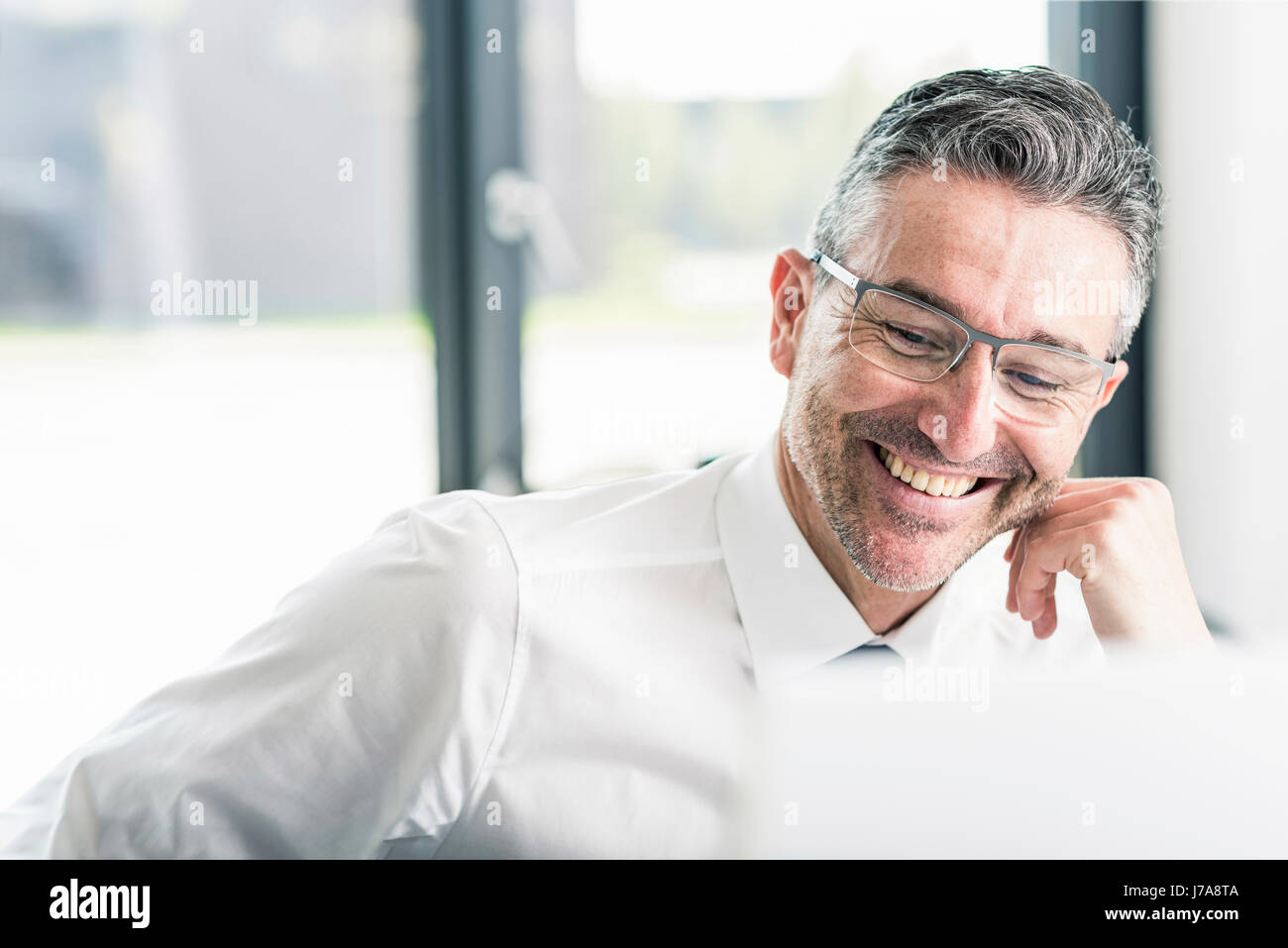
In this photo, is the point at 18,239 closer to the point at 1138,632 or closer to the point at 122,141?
the point at 122,141

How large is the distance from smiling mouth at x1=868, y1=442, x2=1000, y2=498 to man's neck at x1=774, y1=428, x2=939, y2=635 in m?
0.09

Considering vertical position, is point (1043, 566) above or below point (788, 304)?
below

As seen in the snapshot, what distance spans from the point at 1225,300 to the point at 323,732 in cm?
144

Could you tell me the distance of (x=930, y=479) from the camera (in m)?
0.92

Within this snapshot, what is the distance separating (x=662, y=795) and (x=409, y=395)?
1408 mm

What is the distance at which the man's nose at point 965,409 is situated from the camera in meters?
0.85

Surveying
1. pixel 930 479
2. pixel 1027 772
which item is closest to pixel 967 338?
pixel 930 479

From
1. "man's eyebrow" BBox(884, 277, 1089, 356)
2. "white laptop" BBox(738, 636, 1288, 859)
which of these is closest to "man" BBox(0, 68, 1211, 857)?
"man's eyebrow" BBox(884, 277, 1089, 356)

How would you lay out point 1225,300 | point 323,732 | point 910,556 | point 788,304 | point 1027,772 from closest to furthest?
1. point 1027,772
2. point 323,732
3. point 910,556
4. point 788,304
5. point 1225,300

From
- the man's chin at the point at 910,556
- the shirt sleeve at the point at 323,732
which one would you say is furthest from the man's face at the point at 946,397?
the shirt sleeve at the point at 323,732

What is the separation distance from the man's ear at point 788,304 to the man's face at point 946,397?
9 centimetres

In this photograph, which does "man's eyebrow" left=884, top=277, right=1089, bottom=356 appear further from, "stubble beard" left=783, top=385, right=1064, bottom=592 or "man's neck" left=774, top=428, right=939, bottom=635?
"man's neck" left=774, top=428, right=939, bottom=635

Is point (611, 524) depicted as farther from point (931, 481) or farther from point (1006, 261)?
point (1006, 261)

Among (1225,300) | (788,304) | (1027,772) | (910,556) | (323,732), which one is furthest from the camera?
(1225,300)
